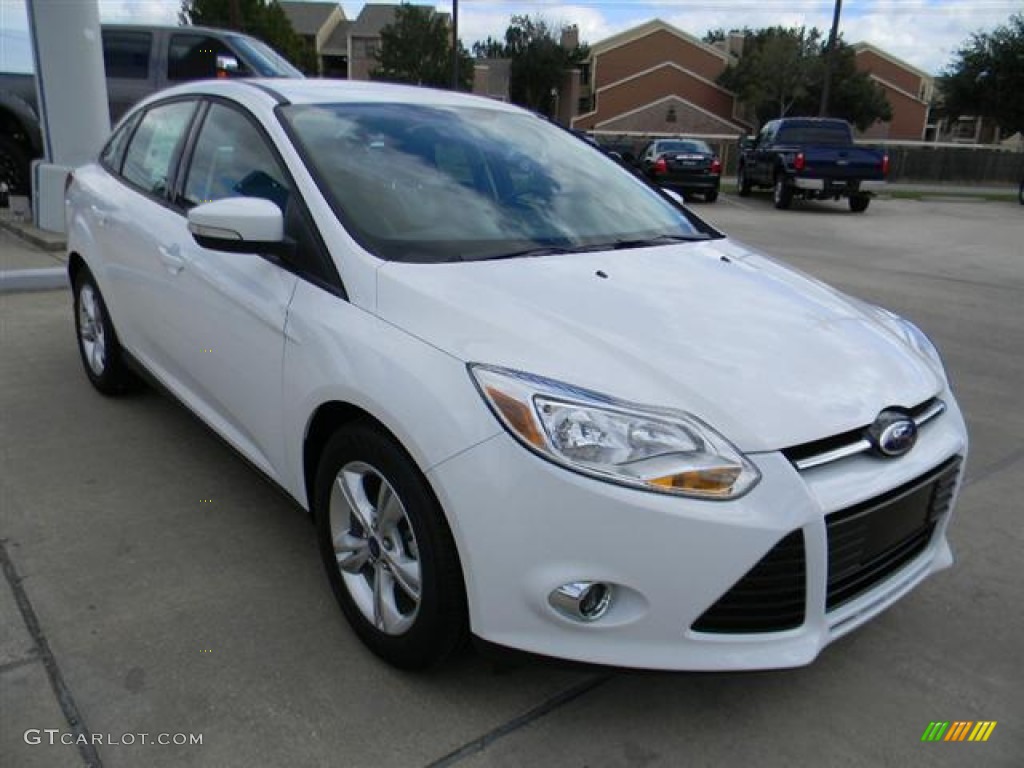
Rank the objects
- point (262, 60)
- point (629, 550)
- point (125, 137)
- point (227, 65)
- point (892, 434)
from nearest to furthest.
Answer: point (629, 550), point (892, 434), point (125, 137), point (227, 65), point (262, 60)

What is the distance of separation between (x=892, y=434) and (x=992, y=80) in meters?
41.7

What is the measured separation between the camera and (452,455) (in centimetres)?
Answer: 200

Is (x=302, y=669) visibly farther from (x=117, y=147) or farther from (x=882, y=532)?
(x=117, y=147)

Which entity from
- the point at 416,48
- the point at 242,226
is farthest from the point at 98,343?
the point at 416,48

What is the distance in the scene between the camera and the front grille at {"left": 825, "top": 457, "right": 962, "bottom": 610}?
2.05m

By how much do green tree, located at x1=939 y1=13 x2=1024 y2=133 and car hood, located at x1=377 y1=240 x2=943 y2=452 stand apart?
39.9m

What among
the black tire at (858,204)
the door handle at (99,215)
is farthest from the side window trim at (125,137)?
the black tire at (858,204)

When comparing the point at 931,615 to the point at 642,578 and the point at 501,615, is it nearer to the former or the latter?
the point at 642,578

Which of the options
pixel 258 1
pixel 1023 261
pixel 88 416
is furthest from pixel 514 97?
pixel 88 416

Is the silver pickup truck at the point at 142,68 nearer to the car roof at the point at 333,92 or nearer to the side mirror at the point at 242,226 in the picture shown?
the car roof at the point at 333,92

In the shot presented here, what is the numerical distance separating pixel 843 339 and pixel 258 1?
49228mm

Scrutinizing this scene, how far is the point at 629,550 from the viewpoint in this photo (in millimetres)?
1896

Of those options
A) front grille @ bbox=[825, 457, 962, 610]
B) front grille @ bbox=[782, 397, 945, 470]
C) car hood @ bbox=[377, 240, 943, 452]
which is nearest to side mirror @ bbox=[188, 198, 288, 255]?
car hood @ bbox=[377, 240, 943, 452]

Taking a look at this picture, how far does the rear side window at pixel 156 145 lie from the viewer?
363 cm
